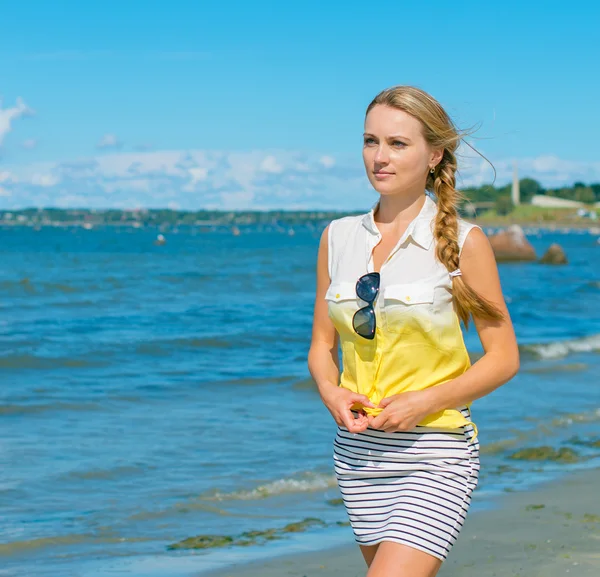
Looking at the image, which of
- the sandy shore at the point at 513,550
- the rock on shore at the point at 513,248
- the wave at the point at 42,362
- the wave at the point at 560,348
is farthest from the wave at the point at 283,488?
the rock on shore at the point at 513,248

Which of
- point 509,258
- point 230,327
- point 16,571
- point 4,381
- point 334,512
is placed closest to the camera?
point 16,571

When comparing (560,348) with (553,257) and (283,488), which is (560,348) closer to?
(283,488)

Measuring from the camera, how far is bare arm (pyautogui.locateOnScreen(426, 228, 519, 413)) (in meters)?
3.02

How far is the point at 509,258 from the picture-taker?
60844 millimetres

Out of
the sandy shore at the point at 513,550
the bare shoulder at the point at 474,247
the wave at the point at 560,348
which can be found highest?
the bare shoulder at the point at 474,247

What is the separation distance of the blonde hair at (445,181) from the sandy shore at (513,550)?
2921 mm

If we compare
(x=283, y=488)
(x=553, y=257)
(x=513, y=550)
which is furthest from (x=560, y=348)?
(x=553, y=257)

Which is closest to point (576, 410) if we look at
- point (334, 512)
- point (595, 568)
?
point (334, 512)

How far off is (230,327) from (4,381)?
366 inches

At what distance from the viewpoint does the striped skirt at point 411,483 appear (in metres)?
2.96

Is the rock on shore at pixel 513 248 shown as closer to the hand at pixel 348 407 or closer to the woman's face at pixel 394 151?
the woman's face at pixel 394 151

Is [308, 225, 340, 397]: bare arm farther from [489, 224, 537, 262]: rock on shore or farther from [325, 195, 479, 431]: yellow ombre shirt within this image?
[489, 224, 537, 262]: rock on shore

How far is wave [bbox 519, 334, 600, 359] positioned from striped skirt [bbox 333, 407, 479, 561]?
1475 centimetres

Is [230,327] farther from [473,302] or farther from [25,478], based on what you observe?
[473,302]
